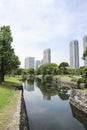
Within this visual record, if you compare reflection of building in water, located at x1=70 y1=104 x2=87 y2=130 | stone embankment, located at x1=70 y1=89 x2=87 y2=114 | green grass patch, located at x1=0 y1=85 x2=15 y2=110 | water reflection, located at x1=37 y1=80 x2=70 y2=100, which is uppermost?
green grass patch, located at x1=0 y1=85 x2=15 y2=110

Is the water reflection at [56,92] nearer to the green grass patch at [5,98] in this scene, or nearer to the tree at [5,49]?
the tree at [5,49]

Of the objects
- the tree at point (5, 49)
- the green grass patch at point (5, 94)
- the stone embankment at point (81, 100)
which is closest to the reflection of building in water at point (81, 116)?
the stone embankment at point (81, 100)

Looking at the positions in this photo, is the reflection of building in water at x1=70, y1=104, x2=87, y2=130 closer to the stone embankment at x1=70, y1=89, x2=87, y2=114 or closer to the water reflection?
the stone embankment at x1=70, y1=89, x2=87, y2=114

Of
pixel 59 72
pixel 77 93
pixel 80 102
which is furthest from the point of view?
pixel 59 72

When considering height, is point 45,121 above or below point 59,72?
below

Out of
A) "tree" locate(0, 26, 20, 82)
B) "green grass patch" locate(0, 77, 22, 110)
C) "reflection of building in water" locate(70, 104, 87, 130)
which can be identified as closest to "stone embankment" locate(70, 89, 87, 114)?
"reflection of building in water" locate(70, 104, 87, 130)

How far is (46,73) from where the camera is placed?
401 ft

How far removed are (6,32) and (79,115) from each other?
2508 centimetres

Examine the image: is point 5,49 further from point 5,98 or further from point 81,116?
point 81,116

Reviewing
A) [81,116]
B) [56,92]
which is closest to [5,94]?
[81,116]

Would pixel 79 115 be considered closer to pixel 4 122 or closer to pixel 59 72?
pixel 4 122

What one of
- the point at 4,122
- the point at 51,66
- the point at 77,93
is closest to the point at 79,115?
the point at 77,93

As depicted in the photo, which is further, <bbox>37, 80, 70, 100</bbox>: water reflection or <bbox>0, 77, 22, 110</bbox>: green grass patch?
<bbox>37, 80, 70, 100</bbox>: water reflection

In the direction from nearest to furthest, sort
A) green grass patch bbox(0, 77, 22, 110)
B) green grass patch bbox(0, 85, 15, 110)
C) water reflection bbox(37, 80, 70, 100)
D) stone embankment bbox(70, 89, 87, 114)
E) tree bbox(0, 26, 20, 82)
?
1. green grass patch bbox(0, 85, 15, 110)
2. green grass patch bbox(0, 77, 22, 110)
3. stone embankment bbox(70, 89, 87, 114)
4. tree bbox(0, 26, 20, 82)
5. water reflection bbox(37, 80, 70, 100)
